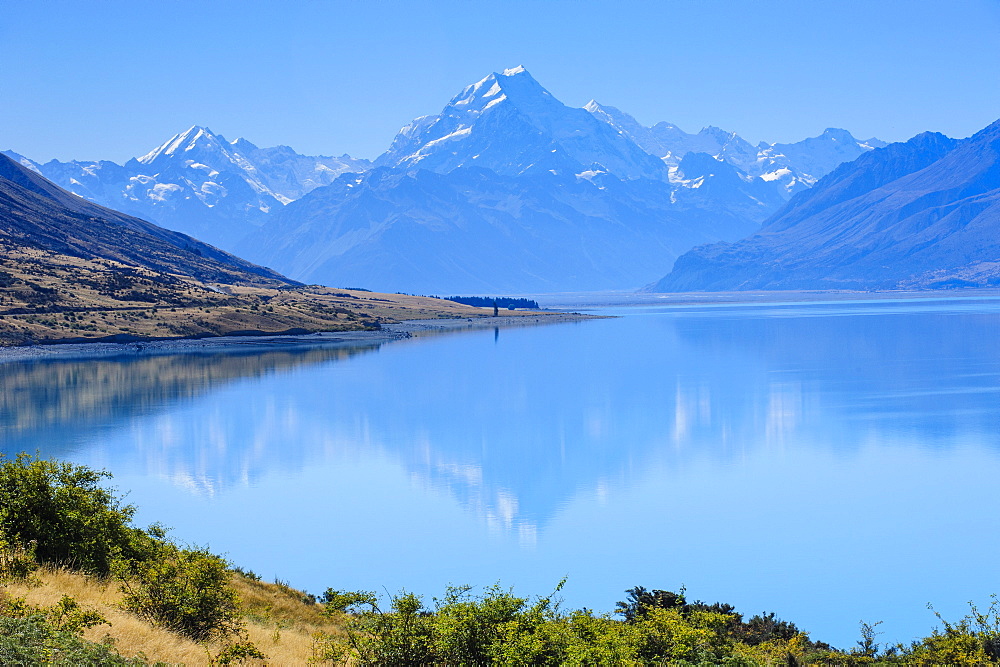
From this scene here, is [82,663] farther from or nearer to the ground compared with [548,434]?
farther from the ground

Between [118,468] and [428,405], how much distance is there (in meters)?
30.8

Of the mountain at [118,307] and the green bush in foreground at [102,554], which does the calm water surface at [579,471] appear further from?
the mountain at [118,307]

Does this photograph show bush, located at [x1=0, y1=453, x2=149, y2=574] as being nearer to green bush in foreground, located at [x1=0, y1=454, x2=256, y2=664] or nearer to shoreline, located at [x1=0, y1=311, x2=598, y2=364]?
green bush in foreground, located at [x1=0, y1=454, x2=256, y2=664]

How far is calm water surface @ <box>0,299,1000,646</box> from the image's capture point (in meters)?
31.7

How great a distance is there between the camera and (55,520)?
1948 cm

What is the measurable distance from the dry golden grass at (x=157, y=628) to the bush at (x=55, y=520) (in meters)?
0.97

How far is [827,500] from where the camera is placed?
41.4 metres

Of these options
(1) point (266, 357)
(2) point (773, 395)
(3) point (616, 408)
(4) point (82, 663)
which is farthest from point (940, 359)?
(4) point (82, 663)

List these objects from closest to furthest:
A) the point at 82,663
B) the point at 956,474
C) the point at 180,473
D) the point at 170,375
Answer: the point at 82,663 → the point at 956,474 → the point at 180,473 → the point at 170,375

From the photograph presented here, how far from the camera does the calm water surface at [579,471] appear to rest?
1246 inches

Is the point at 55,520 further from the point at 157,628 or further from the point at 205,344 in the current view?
the point at 205,344

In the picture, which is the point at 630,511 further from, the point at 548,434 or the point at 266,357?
the point at 266,357

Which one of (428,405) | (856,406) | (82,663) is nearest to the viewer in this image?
(82,663)

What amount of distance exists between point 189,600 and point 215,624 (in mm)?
633
